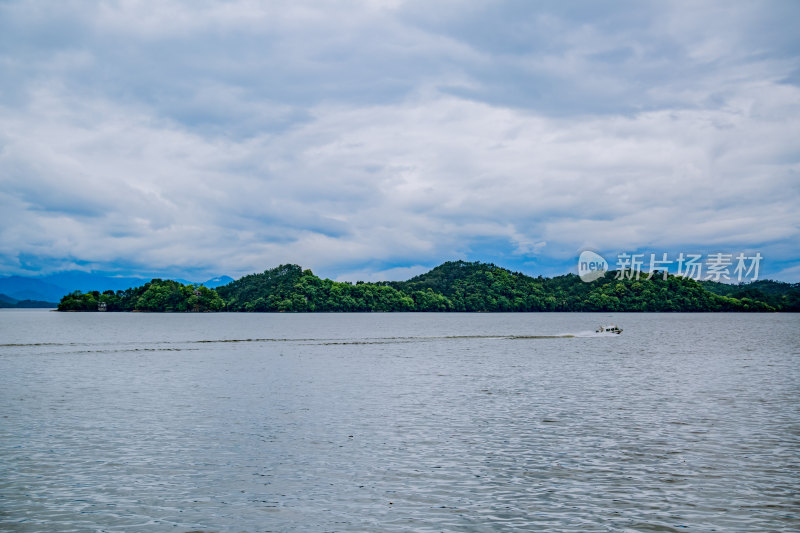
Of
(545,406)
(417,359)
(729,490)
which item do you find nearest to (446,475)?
(729,490)

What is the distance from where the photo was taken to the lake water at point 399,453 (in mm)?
17875

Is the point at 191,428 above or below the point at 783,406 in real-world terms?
below

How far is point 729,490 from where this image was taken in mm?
20172

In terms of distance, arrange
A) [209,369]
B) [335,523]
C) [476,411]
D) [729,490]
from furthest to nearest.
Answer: [209,369], [476,411], [729,490], [335,523]

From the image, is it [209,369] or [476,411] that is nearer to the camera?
[476,411]

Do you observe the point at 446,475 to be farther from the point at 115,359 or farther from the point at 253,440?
the point at 115,359

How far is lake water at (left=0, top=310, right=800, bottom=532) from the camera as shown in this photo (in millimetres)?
17875

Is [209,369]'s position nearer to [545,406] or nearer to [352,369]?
[352,369]

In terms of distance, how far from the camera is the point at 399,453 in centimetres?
2533

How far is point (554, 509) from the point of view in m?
18.3

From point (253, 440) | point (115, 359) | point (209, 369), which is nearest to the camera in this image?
point (253, 440)

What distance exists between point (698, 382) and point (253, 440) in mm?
37132

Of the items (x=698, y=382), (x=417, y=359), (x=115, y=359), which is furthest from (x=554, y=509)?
(x=115, y=359)

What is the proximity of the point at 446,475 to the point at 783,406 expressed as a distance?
2559 centimetres
